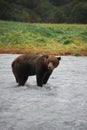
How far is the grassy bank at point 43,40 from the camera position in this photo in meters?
26.5

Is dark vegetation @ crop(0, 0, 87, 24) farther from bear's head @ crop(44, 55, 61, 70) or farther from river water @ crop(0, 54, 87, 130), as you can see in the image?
bear's head @ crop(44, 55, 61, 70)

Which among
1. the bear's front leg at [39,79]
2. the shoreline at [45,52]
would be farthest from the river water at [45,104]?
the shoreline at [45,52]

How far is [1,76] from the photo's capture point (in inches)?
528

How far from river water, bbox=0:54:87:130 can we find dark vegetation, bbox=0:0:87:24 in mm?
35327

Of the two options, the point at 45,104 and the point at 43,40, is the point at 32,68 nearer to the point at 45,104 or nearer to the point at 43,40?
Result: the point at 45,104

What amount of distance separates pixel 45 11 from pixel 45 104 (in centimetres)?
4675

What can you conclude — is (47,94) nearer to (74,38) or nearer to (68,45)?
(68,45)

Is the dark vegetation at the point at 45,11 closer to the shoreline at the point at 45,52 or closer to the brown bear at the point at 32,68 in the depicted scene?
the shoreline at the point at 45,52

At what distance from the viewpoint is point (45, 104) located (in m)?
8.85

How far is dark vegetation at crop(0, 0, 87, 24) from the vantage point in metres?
48.0

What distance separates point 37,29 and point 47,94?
2487cm

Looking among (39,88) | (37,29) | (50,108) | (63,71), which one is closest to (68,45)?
(37,29)

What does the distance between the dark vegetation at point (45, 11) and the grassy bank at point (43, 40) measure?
34.3 feet

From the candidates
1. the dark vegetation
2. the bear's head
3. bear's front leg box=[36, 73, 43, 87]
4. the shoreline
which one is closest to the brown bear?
bear's front leg box=[36, 73, 43, 87]
